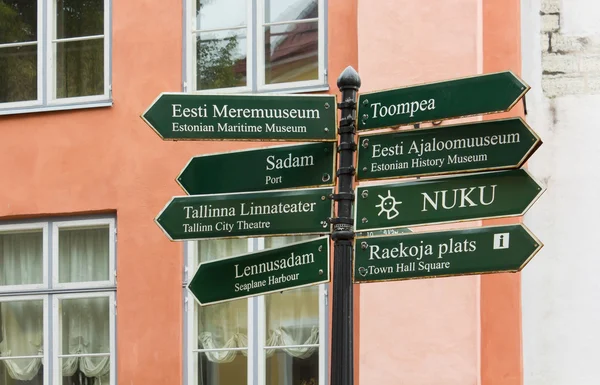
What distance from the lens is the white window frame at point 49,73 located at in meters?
10.5

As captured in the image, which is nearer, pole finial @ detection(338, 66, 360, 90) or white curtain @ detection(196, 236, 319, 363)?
pole finial @ detection(338, 66, 360, 90)

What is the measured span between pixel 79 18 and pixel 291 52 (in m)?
1.95

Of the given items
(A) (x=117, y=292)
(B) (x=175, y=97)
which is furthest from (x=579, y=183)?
(B) (x=175, y=97)

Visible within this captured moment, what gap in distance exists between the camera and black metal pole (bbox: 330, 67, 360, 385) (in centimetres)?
598

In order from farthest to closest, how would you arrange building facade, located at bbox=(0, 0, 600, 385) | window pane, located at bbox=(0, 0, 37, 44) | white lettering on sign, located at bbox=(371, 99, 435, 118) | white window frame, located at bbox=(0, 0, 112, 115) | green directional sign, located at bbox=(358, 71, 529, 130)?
window pane, located at bbox=(0, 0, 37, 44)
white window frame, located at bbox=(0, 0, 112, 115)
building facade, located at bbox=(0, 0, 600, 385)
white lettering on sign, located at bbox=(371, 99, 435, 118)
green directional sign, located at bbox=(358, 71, 529, 130)

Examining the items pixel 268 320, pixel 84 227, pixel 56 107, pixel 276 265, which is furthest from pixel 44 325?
pixel 276 265

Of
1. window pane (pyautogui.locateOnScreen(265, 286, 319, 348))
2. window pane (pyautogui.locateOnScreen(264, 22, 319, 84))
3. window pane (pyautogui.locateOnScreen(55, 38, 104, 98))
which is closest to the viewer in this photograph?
window pane (pyautogui.locateOnScreen(265, 286, 319, 348))

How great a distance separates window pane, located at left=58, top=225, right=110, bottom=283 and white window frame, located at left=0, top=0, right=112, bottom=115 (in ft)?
3.41

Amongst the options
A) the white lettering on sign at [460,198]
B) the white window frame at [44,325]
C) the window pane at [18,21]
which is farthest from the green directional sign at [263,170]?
the window pane at [18,21]

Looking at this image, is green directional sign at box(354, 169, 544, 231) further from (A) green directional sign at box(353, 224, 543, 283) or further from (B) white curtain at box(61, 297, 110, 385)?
(B) white curtain at box(61, 297, 110, 385)

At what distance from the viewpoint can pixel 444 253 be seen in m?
6.11

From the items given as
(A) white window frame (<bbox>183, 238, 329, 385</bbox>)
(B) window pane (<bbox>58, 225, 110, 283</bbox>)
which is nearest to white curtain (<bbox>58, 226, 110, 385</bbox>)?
(B) window pane (<bbox>58, 225, 110, 283</bbox>)

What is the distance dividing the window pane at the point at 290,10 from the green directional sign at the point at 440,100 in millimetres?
3977

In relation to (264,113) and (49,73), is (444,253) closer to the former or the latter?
(264,113)
